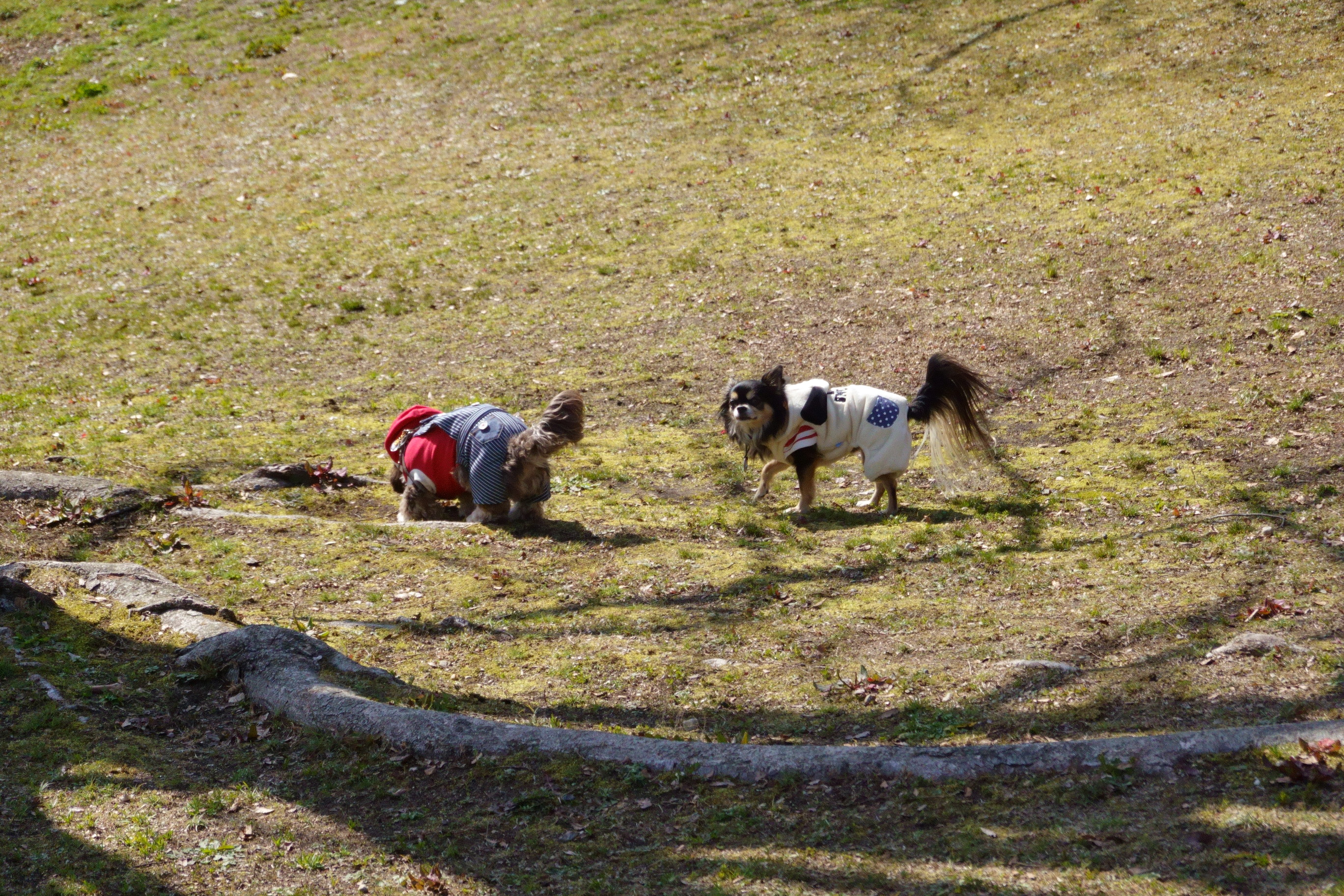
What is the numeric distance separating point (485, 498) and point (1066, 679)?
5.71 metres

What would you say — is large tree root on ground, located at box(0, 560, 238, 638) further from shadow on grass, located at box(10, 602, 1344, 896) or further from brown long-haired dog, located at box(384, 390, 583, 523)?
brown long-haired dog, located at box(384, 390, 583, 523)

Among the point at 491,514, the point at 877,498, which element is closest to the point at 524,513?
the point at 491,514

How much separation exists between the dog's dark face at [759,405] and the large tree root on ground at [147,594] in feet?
16.1

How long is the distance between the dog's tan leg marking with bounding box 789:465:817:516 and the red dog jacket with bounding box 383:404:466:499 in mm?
3273

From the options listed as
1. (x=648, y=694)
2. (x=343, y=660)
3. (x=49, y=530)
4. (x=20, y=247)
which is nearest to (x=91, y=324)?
(x=20, y=247)

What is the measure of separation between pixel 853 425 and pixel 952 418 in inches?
40.2

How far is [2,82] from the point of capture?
3234 cm

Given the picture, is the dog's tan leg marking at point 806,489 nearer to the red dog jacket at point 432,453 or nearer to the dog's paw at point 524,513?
the dog's paw at point 524,513

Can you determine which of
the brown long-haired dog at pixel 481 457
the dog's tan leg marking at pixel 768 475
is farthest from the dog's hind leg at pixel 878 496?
the brown long-haired dog at pixel 481 457

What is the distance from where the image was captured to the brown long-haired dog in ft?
33.0

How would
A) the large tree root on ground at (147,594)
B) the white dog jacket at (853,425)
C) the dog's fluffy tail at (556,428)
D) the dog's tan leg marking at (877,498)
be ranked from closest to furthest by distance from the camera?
the large tree root on ground at (147,594), the dog's fluffy tail at (556,428), the white dog jacket at (853,425), the dog's tan leg marking at (877,498)

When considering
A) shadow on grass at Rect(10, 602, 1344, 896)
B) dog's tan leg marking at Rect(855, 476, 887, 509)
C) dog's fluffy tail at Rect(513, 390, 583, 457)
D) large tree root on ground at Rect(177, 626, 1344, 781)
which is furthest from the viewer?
dog's tan leg marking at Rect(855, 476, 887, 509)

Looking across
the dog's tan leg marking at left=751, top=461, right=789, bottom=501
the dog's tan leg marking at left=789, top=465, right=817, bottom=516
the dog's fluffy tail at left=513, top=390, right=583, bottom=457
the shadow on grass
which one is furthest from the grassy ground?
the dog's fluffy tail at left=513, top=390, right=583, bottom=457

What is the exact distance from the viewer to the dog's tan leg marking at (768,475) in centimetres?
1101
